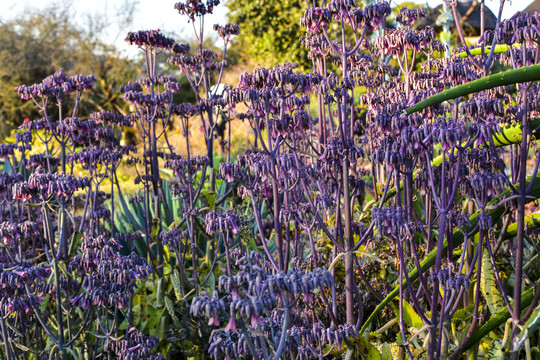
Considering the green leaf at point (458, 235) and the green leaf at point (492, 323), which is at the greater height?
the green leaf at point (458, 235)

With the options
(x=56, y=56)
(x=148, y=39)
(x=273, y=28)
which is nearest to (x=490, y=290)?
(x=148, y=39)

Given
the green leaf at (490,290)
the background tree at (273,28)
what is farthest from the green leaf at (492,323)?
the background tree at (273,28)

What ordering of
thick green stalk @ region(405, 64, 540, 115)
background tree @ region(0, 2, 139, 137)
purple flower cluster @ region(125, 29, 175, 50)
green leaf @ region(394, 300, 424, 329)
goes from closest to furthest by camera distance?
thick green stalk @ region(405, 64, 540, 115) < green leaf @ region(394, 300, 424, 329) < purple flower cluster @ region(125, 29, 175, 50) < background tree @ region(0, 2, 139, 137)

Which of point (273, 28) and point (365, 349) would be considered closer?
point (365, 349)

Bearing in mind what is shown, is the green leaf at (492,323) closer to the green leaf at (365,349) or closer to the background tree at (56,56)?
the green leaf at (365,349)

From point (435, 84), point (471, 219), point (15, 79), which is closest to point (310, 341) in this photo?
point (471, 219)

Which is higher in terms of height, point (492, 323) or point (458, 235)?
point (458, 235)

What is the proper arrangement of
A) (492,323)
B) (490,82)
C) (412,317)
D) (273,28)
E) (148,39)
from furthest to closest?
(273,28), (148,39), (412,317), (492,323), (490,82)

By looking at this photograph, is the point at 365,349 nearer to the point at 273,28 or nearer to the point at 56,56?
the point at 273,28

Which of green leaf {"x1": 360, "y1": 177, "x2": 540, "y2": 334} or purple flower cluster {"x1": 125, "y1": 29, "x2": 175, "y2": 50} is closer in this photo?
green leaf {"x1": 360, "y1": 177, "x2": 540, "y2": 334}

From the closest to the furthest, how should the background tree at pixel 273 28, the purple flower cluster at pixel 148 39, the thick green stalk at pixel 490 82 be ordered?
the thick green stalk at pixel 490 82 → the purple flower cluster at pixel 148 39 → the background tree at pixel 273 28

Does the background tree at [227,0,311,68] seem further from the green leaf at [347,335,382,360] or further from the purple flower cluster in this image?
the green leaf at [347,335,382,360]

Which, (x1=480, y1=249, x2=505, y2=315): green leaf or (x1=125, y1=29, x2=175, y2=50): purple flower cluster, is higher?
(x1=125, y1=29, x2=175, y2=50): purple flower cluster

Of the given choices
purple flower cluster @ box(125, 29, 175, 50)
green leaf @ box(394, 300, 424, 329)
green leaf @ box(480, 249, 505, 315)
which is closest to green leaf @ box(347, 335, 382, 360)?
green leaf @ box(394, 300, 424, 329)
